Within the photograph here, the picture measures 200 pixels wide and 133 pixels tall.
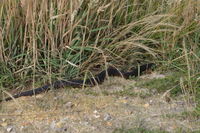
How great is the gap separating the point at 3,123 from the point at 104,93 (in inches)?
34.6

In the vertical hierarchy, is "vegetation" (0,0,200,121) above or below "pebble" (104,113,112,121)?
above

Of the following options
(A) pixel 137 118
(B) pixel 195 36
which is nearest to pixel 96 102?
(A) pixel 137 118

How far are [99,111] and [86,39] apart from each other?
94cm

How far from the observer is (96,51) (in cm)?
397

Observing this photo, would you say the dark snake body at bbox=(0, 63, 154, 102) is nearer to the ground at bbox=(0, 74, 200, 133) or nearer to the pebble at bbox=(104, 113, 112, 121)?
the ground at bbox=(0, 74, 200, 133)

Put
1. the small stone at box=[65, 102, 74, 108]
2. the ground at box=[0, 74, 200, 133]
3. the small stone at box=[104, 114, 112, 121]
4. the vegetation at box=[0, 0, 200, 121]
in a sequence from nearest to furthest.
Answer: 1. the ground at box=[0, 74, 200, 133]
2. the small stone at box=[104, 114, 112, 121]
3. the small stone at box=[65, 102, 74, 108]
4. the vegetation at box=[0, 0, 200, 121]

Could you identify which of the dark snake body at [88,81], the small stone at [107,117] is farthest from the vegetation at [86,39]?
the small stone at [107,117]

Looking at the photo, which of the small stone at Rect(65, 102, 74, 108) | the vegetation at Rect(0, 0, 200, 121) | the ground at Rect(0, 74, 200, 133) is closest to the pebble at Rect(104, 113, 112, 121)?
the ground at Rect(0, 74, 200, 133)

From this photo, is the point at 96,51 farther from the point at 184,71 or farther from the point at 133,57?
the point at 184,71

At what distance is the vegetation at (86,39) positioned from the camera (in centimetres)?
384

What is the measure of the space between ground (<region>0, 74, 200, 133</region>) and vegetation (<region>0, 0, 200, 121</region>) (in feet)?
0.64

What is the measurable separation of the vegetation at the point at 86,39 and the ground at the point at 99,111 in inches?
7.6

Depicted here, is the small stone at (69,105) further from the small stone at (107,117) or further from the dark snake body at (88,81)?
the small stone at (107,117)

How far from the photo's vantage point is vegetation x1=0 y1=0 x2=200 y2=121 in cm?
384
